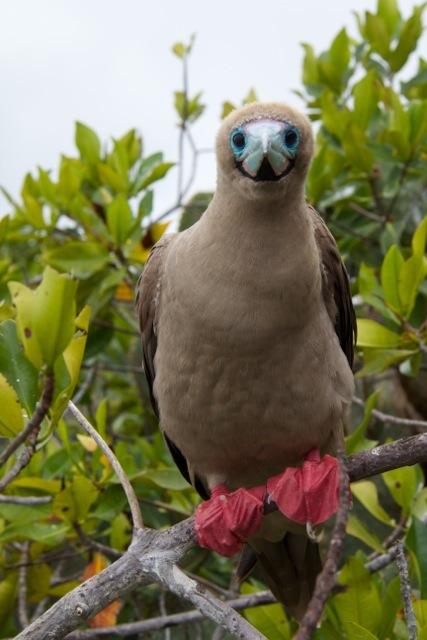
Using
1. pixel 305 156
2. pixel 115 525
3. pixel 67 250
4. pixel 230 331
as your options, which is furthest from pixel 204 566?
pixel 305 156

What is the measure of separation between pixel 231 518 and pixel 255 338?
0.65 m

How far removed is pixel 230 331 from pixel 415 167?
1.96 metres

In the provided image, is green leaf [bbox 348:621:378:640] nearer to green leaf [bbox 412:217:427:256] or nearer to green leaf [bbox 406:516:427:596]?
green leaf [bbox 406:516:427:596]

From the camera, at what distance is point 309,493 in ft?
9.89

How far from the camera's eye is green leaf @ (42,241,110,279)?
168 inches

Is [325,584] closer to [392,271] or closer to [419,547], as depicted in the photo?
[419,547]

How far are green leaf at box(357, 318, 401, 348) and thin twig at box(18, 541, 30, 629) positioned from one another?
158cm

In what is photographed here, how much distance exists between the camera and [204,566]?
4.47 meters

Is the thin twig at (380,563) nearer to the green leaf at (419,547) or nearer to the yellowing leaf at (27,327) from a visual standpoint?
the green leaf at (419,547)

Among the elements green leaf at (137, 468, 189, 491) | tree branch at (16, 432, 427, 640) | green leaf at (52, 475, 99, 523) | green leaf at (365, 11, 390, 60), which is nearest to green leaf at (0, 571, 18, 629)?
green leaf at (52, 475, 99, 523)

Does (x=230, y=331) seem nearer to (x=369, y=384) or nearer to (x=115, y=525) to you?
(x=115, y=525)

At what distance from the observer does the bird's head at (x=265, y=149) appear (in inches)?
103

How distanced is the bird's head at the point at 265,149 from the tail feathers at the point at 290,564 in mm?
1540

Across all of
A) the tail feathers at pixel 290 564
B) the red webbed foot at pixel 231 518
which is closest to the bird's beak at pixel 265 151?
the red webbed foot at pixel 231 518
